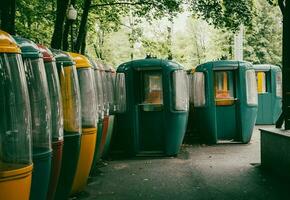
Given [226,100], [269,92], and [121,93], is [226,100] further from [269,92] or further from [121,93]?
[269,92]

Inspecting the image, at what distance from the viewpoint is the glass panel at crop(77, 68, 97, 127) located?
834 centimetres

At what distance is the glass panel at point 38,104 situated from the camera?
5.64 m

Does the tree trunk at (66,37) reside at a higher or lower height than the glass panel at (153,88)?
higher

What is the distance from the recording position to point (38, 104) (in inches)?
224

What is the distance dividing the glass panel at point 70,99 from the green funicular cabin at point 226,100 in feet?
26.5

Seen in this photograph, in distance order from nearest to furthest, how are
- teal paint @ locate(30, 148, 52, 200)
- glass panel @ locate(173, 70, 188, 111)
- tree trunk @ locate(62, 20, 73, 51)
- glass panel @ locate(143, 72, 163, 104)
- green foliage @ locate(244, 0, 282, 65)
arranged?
1. teal paint @ locate(30, 148, 52, 200)
2. glass panel @ locate(173, 70, 188, 111)
3. glass panel @ locate(143, 72, 163, 104)
4. tree trunk @ locate(62, 20, 73, 51)
5. green foliage @ locate(244, 0, 282, 65)

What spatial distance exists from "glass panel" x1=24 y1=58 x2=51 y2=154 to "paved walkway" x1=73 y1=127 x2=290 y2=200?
2914mm

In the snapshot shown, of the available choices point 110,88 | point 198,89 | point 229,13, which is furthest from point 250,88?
point 110,88

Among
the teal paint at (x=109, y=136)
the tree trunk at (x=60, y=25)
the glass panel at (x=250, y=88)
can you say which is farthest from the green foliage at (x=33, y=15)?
the glass panel at (x=250, y=88)

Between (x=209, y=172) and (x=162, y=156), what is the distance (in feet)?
8.70

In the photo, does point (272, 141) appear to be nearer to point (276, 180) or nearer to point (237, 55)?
point (276, 180)

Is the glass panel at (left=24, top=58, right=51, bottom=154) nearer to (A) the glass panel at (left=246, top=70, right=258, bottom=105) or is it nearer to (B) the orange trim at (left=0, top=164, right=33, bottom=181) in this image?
(B) the orange trim at (left=0, top=164, right=33, bottom=181)

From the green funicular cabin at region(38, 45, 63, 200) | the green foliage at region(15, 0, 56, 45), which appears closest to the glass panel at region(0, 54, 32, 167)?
the green funicular cabin at region(38, 45, 63, 200)

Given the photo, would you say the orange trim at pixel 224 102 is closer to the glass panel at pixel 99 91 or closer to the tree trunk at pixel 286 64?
the tree trunk at pixel 286 64
